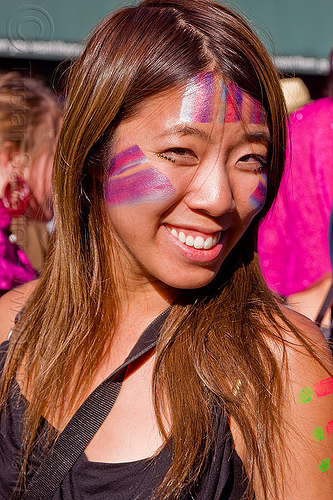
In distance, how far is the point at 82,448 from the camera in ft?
4.05

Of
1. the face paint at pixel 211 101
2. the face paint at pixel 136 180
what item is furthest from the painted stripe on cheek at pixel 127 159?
the face paint at pixel 211 101

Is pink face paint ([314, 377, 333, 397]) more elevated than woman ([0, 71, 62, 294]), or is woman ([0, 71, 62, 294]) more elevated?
woman ([0, 71, 62, 294])

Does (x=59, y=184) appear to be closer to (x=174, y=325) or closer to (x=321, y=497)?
(x=174, y=325)

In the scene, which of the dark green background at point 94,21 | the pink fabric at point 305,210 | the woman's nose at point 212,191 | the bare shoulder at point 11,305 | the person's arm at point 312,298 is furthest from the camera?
the dark green background at point 94,21

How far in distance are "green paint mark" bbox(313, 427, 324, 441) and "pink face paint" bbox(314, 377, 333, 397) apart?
2.7 inches

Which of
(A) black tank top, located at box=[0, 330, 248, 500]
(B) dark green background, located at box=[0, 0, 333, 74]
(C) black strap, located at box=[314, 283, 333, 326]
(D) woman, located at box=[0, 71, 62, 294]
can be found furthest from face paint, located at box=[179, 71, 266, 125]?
(B) dark green background, located at box=[0, 0, 333, 74]

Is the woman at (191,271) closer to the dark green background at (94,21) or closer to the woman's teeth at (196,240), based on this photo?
the woman's teeth at (196,240)

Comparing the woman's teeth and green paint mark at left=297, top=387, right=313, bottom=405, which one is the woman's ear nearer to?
the woman's teeth

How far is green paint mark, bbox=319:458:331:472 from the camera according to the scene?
1137 millimetres

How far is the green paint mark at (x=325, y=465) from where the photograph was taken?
114cm

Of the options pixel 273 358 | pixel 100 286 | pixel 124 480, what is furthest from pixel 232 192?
pixel 124 480

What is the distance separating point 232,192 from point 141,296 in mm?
409

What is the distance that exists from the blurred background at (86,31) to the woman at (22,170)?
956 mm

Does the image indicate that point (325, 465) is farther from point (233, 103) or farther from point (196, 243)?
point (233, 103)
